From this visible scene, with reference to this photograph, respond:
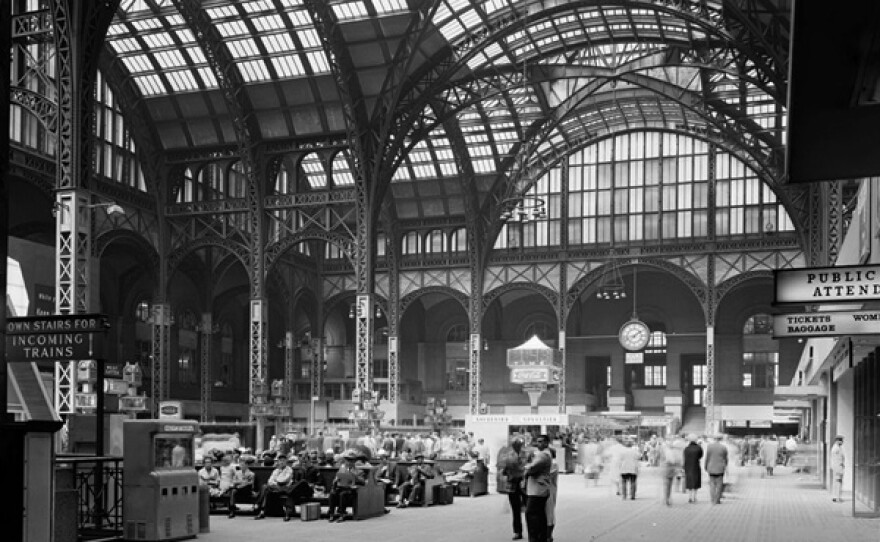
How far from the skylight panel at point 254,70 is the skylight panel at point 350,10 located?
4610 millimetres

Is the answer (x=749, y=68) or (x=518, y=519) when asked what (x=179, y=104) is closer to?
(x=749, y=68)

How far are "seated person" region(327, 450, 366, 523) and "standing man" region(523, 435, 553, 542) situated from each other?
20.2 feet

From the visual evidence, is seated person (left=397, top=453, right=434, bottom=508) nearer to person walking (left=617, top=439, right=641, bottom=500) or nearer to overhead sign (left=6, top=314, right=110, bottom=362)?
person walking (left=617, top=439, right=641, bottom=500)

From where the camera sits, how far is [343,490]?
67.4ft

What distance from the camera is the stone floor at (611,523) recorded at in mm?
17562

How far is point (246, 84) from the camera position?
4528 centimetres

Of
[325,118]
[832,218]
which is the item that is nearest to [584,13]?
[325,118]

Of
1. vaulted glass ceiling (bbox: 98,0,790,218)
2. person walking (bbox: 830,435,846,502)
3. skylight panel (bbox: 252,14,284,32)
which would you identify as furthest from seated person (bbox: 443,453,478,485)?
skylight panel (bbox: 252,14,284,32)

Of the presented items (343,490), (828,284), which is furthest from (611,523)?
(828,284)

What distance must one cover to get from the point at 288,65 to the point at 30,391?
3043 cm

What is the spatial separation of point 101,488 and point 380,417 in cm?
2543

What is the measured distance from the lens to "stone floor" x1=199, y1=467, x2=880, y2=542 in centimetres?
1756

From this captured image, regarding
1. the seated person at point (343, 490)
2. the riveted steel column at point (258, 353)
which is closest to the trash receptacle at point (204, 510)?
the seated person at point (343, 490)

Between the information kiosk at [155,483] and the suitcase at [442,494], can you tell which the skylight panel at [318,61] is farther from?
the information kiosk at [155,483]
